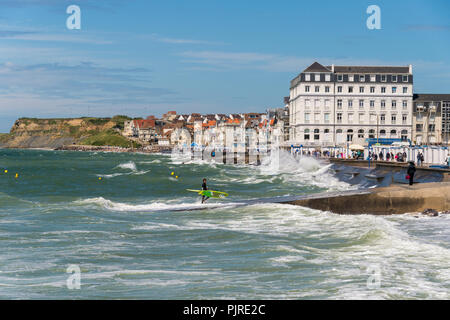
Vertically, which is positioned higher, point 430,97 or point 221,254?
point 430,97

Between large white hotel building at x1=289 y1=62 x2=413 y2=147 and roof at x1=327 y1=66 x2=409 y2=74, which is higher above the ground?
roof at x1=327 y1=66 x2=409 y2=74

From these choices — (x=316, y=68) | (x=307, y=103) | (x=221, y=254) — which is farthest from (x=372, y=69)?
(x=221, y=254)

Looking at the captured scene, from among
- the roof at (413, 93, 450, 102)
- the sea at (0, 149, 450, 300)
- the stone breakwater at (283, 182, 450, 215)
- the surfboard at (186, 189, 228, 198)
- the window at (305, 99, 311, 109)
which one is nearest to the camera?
the sea at (0, 149, 450, 300)

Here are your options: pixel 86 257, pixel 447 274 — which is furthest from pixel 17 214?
pixel 447 274

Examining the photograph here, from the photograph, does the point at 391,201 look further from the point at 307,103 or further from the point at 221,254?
the point at 307,103

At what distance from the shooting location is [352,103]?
133 m

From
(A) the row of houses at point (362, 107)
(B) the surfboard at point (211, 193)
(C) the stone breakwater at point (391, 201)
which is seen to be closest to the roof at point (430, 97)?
(A) the row of houses at point (362, 107)

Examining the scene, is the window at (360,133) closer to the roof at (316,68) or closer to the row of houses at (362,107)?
the row of houses at (362,107)

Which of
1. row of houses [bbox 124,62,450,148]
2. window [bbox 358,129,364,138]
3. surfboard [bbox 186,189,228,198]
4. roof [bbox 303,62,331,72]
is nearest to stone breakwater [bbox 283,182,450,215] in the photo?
surfboard [bbox 186,189,228,198]

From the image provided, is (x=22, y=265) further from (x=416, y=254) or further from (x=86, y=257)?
(x=416, y=254)

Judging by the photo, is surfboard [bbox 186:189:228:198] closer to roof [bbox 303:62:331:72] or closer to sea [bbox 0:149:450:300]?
sea [bbox 0:149:450:300]

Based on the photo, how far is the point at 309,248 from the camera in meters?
17.7

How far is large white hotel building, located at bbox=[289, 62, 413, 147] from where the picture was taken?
433 ft

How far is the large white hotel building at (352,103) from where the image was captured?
132 meters
